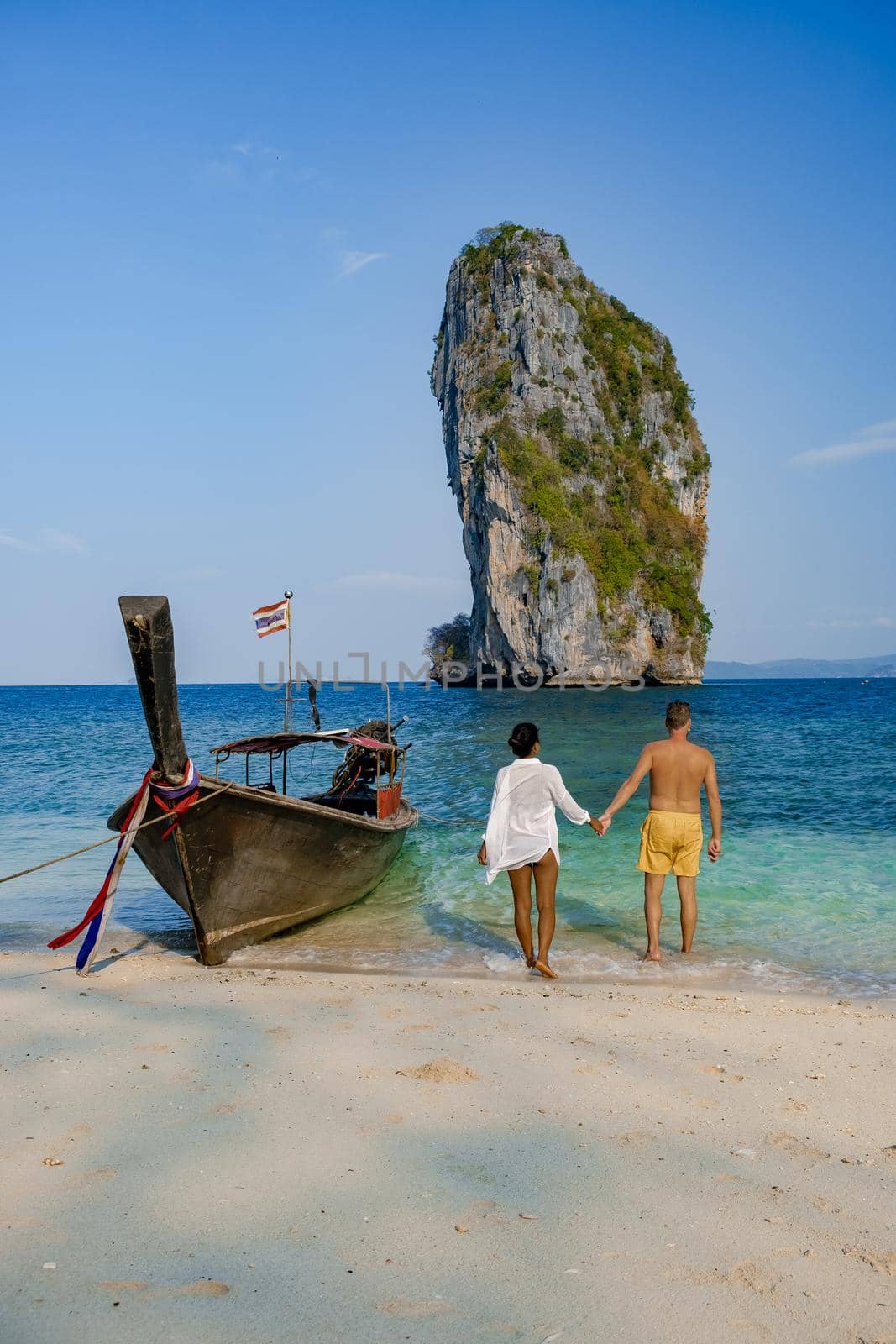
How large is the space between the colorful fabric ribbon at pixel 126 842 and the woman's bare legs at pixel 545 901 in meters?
2.58

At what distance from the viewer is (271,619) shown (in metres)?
12.9

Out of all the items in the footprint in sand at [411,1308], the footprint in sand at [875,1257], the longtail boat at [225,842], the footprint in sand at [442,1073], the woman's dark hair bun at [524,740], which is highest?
the woman's dark hair bun at [524,740]

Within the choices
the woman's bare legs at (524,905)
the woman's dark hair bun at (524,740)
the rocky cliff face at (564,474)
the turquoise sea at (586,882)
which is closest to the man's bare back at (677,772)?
the woman's dark hair bun at (524,740)

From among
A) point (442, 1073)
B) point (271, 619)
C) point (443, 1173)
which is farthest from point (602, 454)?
point (443, 1173)

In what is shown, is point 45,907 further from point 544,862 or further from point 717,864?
point 717,864

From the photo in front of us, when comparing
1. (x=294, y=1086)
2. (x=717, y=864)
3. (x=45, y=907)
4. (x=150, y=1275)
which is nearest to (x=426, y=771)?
(x=717, y=864)

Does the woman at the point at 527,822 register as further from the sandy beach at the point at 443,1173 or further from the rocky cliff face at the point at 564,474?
the rocky cliff face at the point at 564,474

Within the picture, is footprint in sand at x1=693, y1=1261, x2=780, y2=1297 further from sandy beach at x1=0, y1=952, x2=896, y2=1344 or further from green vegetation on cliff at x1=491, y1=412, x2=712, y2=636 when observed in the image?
green vegetation on cliff at x1=491, y1=412, x2=712, y2=636

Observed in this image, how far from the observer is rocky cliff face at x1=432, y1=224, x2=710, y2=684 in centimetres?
6712

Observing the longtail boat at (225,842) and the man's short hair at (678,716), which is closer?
the longtail boat at (225,842)

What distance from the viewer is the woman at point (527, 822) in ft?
20.6

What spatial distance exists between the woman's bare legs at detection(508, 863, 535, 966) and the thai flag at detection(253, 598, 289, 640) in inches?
281

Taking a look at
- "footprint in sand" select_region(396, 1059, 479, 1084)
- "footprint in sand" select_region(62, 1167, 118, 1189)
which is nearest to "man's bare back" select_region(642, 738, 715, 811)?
"footprint in sand" select_region(396, 1059, 479, 1084)

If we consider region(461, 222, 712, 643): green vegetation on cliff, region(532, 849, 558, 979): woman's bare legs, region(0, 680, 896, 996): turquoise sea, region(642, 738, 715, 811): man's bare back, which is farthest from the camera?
region(461, 222, 712, 643): green vegetation on cliff
